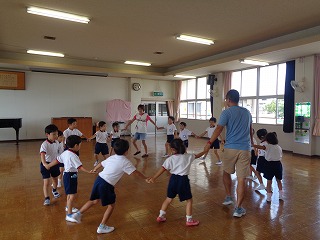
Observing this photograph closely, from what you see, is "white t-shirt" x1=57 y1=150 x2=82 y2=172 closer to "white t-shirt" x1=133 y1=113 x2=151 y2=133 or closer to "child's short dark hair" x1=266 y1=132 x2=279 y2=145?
"child's short dark hair" x1=266 y1=132 x2=279 y2=145

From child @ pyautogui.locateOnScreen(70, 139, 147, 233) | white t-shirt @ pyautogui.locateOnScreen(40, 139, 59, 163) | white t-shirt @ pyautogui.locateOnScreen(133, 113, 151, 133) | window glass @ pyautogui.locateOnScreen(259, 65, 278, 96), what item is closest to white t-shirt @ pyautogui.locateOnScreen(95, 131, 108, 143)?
white t-shirt @ pyautogui.locateOnScreen(133, 113, 151, 133)

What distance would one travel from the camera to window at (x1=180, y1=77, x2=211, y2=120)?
38.7ft

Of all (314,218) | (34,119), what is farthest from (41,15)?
(34,119)

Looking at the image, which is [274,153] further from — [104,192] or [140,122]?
[140,122]

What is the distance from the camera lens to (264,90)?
29.2 ft

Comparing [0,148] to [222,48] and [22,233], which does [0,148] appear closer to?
[22,233]

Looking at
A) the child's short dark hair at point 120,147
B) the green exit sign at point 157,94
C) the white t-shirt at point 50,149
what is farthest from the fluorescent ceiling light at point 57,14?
the green exit sign at point 157,94

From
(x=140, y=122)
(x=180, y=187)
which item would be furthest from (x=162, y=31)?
(x=180, y=187)

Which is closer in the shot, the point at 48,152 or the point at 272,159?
the point at 48,152

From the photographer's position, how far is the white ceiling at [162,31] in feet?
14.9

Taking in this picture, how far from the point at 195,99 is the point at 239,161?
9634 millimetres

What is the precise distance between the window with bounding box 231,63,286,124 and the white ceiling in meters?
0.76

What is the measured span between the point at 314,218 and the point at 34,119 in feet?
34.8

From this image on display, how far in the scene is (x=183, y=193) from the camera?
2664 mm
